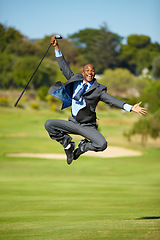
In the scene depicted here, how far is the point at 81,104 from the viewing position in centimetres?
911

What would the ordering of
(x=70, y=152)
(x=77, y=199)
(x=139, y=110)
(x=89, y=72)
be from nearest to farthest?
(x=139, y=110) < (x=89, y=72) < (x=70, y=152) < (x=77, y=199)

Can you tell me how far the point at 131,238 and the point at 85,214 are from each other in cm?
475

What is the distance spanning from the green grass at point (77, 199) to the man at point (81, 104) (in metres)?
1.71

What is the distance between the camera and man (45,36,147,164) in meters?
8.98

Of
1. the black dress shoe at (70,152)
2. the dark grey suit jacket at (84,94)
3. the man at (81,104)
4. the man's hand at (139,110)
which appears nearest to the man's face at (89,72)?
the man at (81,104)

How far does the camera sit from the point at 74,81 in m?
9.20

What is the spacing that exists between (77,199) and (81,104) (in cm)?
751

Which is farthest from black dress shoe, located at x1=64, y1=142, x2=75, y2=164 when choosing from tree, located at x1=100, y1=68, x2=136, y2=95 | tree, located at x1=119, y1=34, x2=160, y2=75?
tree, located at x1=119, y1=34, x2=160, y2=75

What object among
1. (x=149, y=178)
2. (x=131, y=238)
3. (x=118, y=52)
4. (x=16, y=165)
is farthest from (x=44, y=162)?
(x=118, y=52)

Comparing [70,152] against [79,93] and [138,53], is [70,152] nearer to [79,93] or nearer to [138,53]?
[79,93]

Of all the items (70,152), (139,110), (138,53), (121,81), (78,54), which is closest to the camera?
(139,110)

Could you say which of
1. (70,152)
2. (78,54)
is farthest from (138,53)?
(70,152)

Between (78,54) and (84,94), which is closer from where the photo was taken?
(84,94)

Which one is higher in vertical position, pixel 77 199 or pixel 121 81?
pixel 121 81
